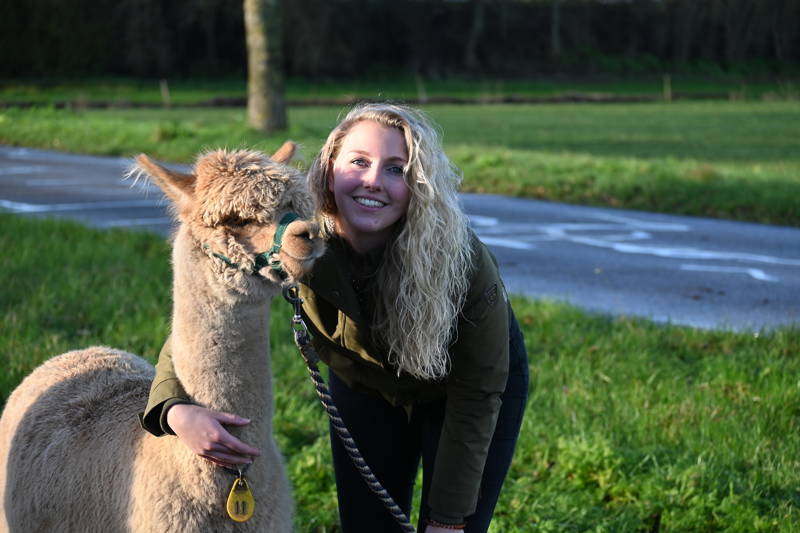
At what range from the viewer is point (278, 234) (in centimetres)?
277

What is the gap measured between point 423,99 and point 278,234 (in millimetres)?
39232

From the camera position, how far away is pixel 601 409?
5.42 meters

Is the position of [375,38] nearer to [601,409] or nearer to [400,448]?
[601,409]

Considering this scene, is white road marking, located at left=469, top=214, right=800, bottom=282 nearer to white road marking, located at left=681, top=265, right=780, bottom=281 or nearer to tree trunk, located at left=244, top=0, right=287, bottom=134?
white road marking, located at left=681, top=265, right=780, bottom=281

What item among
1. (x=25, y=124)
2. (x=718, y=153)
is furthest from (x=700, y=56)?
(x=25, y=124)

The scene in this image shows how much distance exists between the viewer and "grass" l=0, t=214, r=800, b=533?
4.45m

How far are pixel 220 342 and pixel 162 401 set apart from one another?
0.90 feet

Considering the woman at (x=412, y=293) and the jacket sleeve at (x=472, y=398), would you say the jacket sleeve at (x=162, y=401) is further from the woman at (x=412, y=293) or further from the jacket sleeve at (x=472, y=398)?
the jacket sleeve at (x=472, y=398)

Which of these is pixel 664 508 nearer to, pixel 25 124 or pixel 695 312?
pixel 695 312

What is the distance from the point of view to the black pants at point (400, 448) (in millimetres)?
3719

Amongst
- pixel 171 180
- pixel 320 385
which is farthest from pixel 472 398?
pixel 171 180

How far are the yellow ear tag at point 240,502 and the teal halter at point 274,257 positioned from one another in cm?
69

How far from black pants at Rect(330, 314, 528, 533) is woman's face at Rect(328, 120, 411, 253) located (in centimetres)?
76

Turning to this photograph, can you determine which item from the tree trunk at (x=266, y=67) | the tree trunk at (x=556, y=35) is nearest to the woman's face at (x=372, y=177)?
the tree trunk at (x=266, y=67)
